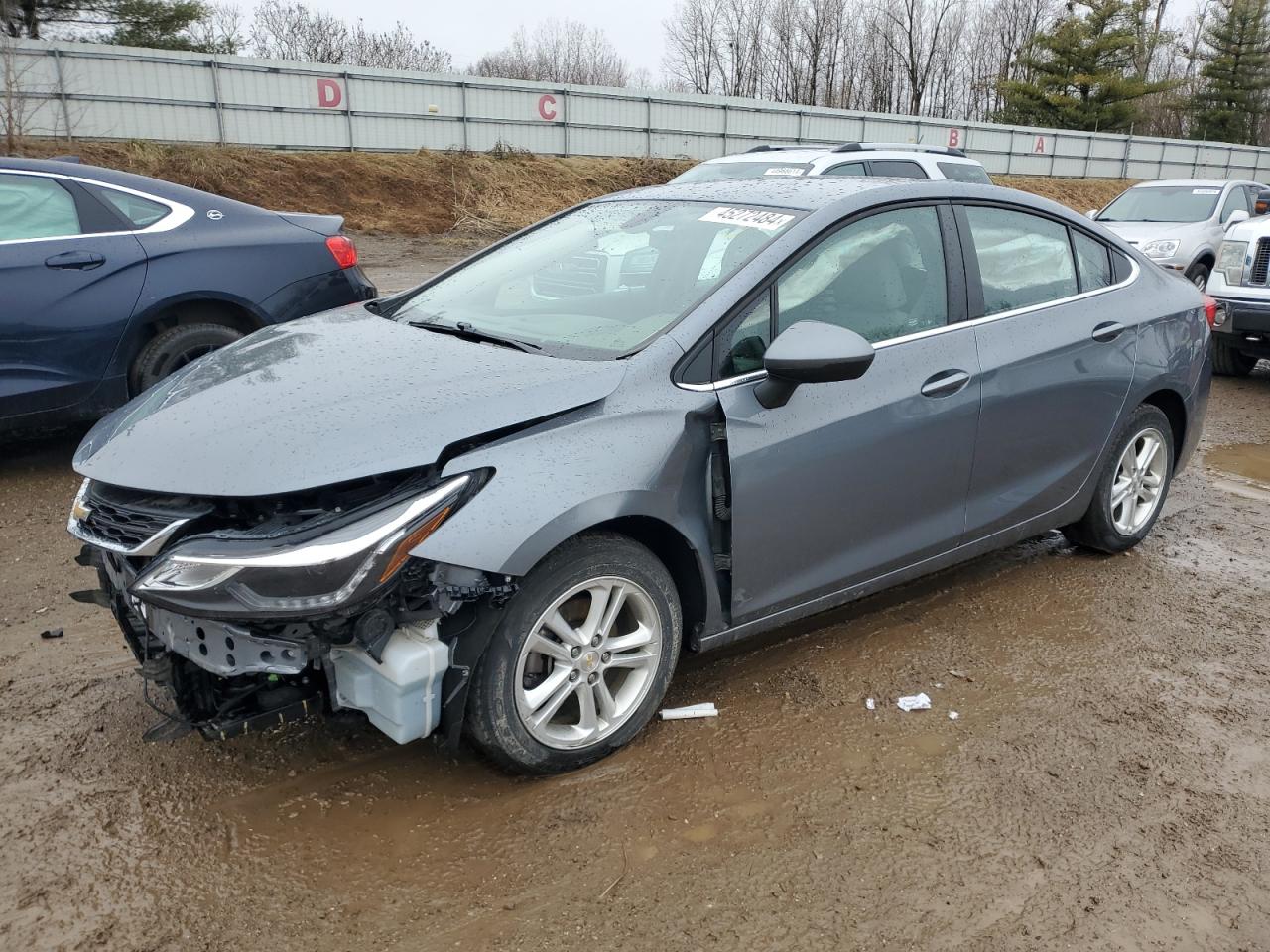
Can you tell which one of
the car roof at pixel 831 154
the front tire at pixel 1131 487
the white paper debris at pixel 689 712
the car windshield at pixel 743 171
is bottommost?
the white paper debris at pixel 689 712

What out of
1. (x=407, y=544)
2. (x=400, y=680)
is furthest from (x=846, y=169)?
(x=400, y=680)

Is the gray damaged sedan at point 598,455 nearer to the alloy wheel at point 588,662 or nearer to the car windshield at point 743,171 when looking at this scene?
the alloy wheel at point 588,662

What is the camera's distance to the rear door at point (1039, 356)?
388 centimetres

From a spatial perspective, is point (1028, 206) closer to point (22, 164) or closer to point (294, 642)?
point (294, 642)

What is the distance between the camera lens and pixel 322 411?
2.78 m

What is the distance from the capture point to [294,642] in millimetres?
2521

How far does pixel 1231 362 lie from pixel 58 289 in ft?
32.0

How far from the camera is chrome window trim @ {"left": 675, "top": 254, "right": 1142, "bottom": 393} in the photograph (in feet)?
10.2

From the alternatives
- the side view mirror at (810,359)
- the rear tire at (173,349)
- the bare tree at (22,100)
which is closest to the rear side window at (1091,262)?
the side view mirror at (810,359)

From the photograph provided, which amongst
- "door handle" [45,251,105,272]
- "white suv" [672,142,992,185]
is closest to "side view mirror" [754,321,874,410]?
"door handle" [45,251,105,272]

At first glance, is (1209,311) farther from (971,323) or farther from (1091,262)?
(971,323)

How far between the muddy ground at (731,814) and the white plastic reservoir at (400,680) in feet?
1.15

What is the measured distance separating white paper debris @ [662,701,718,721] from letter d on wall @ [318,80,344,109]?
2240 cm

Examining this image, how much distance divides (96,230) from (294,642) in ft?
13.5
